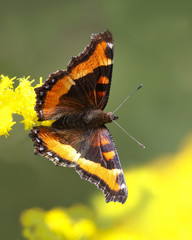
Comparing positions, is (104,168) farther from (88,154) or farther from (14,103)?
(14,103)

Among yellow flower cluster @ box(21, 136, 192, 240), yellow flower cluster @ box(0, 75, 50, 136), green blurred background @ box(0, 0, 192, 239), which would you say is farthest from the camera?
green blurred background @ box(0, 0, 192, 239)

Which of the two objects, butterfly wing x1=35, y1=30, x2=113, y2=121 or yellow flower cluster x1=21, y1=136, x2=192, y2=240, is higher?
butterfly wing x1=35, y1=30, x2=113, y2=121

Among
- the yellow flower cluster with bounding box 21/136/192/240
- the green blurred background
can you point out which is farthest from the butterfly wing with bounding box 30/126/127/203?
the green blurred background

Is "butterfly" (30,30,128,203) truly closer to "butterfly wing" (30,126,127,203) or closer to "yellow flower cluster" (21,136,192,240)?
"butterfly wing" (30,126,127,203)

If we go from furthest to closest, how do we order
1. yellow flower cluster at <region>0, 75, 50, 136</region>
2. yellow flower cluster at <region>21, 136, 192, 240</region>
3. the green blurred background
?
the green blurred background
yellow flower cluster at <region>21, 136, 192, 240</region>
yellow flower cluster at <region>0, 75, 50, 136</region>

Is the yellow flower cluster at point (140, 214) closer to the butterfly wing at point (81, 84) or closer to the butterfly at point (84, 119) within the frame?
the butterfly at point (84, 119)

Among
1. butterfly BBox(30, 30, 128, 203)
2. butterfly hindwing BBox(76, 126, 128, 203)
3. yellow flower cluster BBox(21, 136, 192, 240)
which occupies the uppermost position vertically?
butterfly BBox(30, 30, 128, 203)

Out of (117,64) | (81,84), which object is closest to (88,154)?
(81,84)
